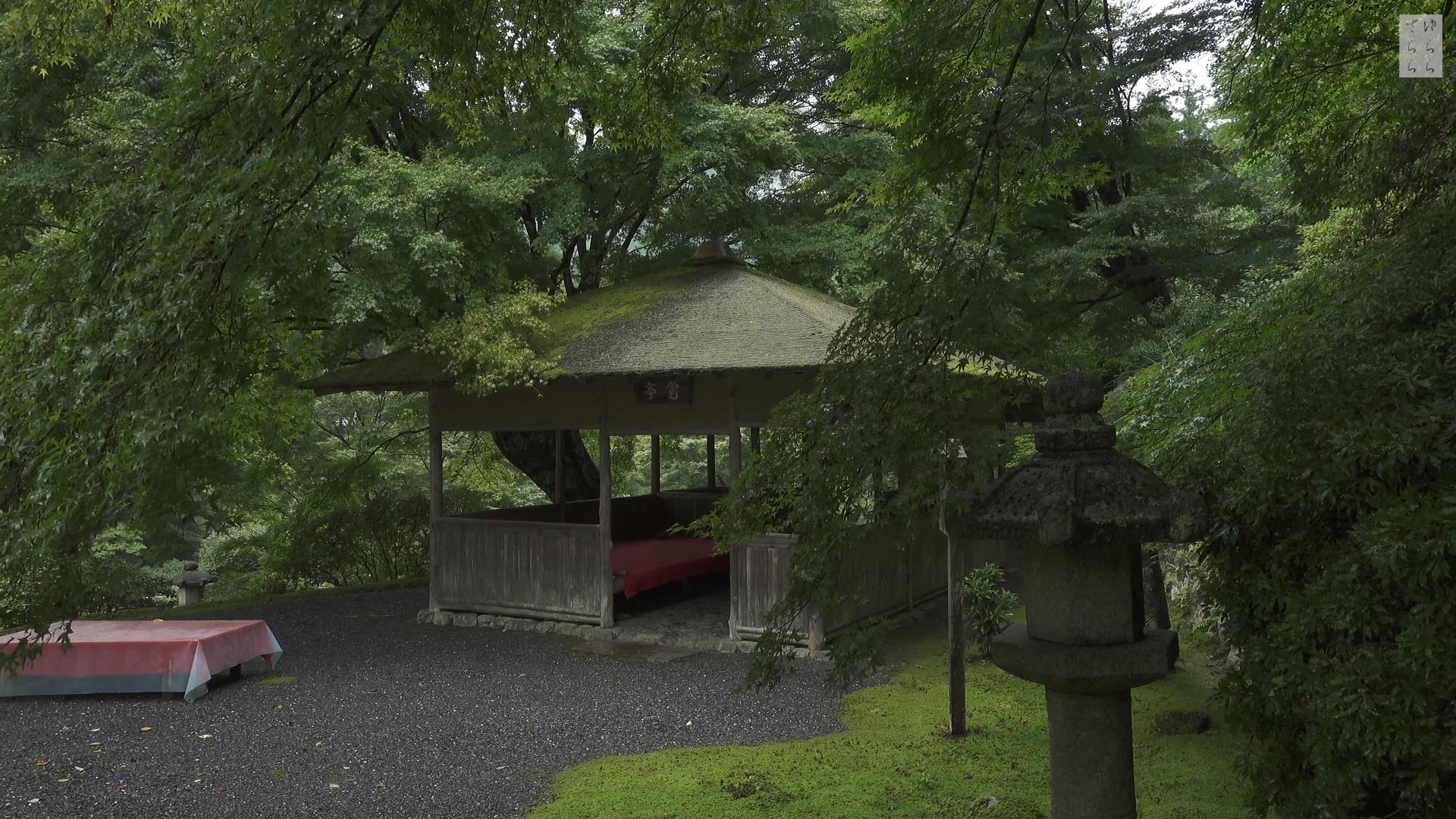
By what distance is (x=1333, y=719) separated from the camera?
2.71 m

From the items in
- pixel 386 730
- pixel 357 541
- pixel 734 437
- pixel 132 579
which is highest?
pixel 734 437

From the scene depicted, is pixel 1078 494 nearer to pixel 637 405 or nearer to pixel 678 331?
pixel 678 331

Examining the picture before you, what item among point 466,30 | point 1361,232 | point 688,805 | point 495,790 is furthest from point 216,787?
point 1361,232

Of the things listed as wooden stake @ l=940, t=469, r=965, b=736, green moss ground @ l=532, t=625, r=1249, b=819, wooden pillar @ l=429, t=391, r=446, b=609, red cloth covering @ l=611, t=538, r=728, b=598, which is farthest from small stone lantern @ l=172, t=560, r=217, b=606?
wooden stake @ l=940, t=469, r=965, b=736

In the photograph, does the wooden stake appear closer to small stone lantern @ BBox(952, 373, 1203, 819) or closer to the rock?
the rock

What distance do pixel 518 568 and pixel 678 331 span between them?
342 centimetres

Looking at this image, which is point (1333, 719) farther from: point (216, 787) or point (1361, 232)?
point (216, 787)

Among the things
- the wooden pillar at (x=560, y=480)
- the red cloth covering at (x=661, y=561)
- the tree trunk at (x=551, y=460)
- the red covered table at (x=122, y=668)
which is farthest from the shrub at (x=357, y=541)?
the red covered table at (x=122, y=668)

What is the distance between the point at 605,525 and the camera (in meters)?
11.1

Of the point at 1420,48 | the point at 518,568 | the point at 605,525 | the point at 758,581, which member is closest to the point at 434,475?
the point at 518,568

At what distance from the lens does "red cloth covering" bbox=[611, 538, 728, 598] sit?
11.8 m

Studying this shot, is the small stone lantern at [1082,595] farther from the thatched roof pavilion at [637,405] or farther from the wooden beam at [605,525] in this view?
the wooden beam at [605,525]

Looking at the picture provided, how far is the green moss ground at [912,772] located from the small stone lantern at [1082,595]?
2261 mm

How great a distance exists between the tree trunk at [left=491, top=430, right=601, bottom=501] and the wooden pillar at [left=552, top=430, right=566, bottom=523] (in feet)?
0.84
